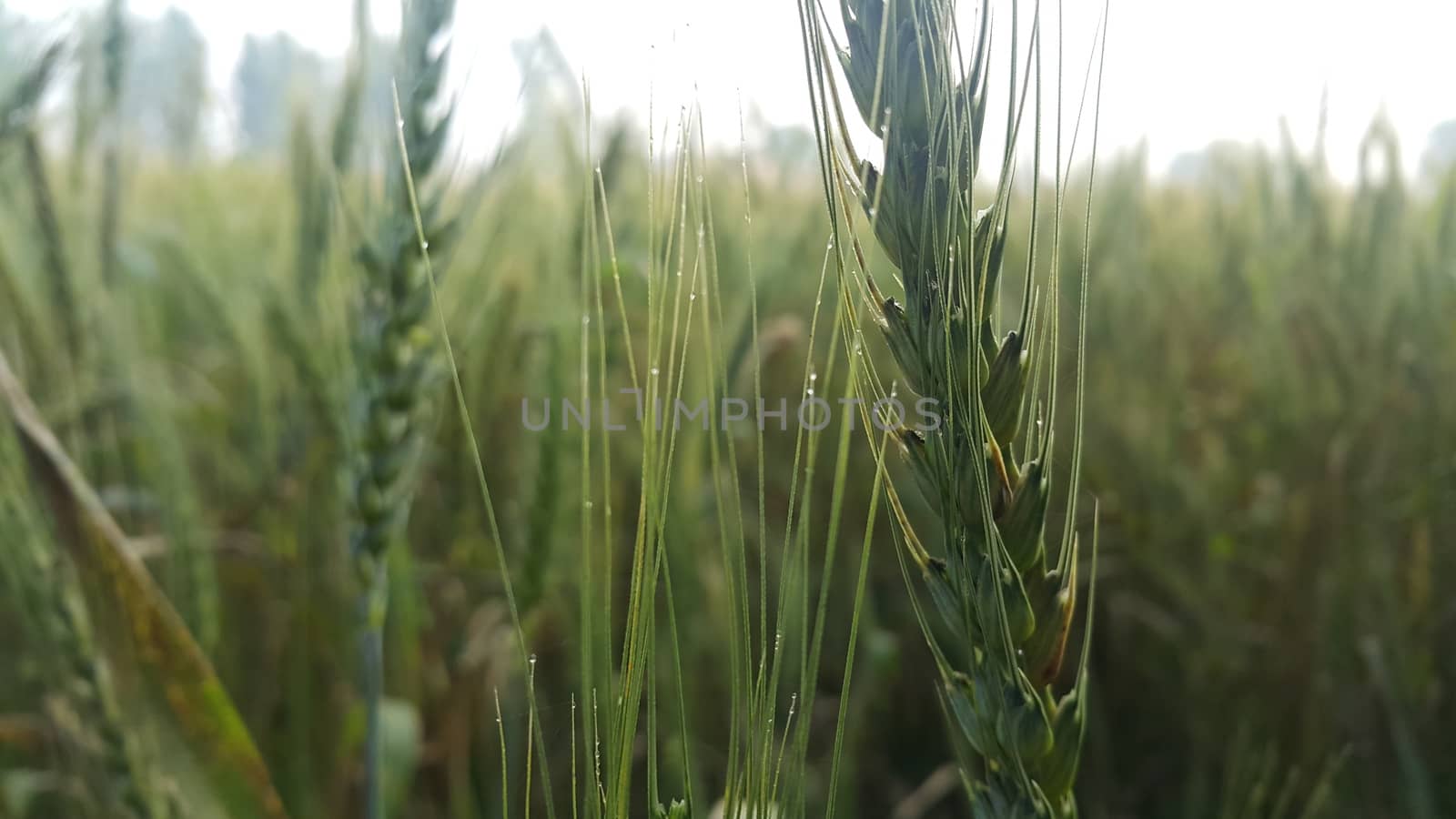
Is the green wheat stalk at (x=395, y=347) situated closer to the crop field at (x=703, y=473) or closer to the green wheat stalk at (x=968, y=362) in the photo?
the crop field at (x=703, y=473)

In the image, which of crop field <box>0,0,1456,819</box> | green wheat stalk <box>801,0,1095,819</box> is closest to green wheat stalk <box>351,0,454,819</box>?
crop field <box>0,0,1456,819</box>

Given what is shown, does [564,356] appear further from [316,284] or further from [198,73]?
[198,73]

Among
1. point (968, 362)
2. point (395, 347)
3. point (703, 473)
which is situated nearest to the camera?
point (968, 362)

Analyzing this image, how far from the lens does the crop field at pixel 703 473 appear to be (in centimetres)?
25

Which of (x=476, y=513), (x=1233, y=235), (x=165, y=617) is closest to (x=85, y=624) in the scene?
(x=165, y=617)

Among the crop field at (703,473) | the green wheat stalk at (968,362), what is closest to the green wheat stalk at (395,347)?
the crop field at (703,473)

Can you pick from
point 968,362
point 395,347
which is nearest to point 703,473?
point 395,347

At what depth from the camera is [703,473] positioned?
2.90ft

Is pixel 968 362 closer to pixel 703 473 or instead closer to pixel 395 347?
pixel 395 347

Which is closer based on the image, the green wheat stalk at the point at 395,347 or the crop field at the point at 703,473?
the crop field at the point at 703,473

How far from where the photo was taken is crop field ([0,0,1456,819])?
0.83ft

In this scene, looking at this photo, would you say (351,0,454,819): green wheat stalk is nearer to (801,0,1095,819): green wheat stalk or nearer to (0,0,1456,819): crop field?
(0,0,1456,819): crop field

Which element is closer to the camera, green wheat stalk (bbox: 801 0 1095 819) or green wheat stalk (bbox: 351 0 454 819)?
green wheat stalk (bbox: 801 0 1095 819)

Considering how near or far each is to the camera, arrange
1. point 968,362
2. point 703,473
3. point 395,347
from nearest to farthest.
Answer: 1. point 968,362
2. point 395,347
3. point 703,473
